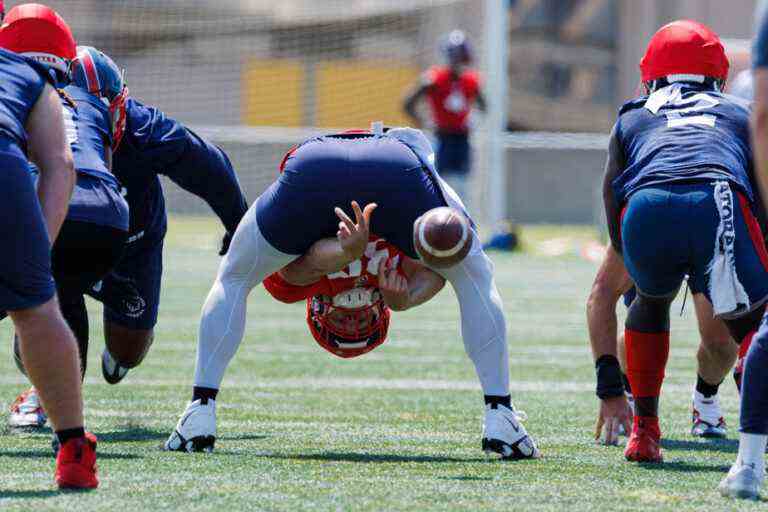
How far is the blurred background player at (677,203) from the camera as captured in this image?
4.86 meters

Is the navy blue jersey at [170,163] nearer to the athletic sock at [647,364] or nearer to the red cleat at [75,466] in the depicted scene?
the athletic sock at [647,364]

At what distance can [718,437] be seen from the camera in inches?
237

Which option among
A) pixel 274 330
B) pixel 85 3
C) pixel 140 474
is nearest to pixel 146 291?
pixel 140 474

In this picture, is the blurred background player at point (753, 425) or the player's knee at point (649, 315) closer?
the blurred background player at point (753, 425)

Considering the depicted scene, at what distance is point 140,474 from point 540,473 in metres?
1.28

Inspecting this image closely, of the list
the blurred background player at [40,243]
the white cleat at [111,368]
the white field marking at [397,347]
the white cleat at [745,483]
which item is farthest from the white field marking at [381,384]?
the blurred background player at [40,243]

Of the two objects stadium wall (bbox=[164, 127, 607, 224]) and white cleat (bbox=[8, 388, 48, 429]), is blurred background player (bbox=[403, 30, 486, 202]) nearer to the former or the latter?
stadium wall (bbox=[164, 127, 607, 224])

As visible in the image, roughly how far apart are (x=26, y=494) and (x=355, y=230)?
146 centimetres

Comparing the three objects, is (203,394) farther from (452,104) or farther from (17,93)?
(452,104)

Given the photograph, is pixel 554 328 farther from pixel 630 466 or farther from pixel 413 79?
pixel 413 79

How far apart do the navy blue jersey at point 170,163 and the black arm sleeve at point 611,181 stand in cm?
176

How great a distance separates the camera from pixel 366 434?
5.90 metres

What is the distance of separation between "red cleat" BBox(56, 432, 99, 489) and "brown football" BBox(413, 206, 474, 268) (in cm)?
133

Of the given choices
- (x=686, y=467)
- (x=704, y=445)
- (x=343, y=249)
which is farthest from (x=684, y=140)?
(x=704, y=445)
